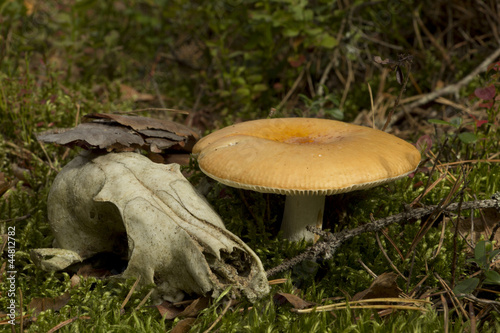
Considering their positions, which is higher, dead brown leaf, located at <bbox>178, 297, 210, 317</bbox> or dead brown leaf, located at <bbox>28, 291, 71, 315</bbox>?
dead brown leaf, located at <bbox>178, 297, 210, 317</bbox>

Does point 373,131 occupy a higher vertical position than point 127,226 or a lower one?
higher

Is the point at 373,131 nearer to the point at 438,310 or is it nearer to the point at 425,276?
the point at 425,276

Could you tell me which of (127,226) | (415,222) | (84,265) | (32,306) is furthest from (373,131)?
(32,306)

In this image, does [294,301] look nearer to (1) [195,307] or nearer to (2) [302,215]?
(1) [195,307]

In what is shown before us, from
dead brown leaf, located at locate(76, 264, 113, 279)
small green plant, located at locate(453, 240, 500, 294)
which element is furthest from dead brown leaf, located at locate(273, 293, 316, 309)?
dead brown leaf, located at locate(76, 264, 113, 279)

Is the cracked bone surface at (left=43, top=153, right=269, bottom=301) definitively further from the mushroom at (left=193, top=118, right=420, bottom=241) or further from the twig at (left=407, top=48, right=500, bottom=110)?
the twig at (left=407, top=48, right=500, bottom=110)

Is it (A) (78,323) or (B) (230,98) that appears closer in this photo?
(A) (78,323)
